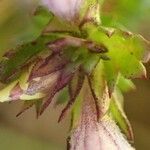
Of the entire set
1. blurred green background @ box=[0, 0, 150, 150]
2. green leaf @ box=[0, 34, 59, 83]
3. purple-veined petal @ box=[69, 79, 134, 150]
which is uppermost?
blurred green background @ box=[0, 0, 150, 150]

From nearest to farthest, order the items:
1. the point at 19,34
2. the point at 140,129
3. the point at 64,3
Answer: the point at 64,3 < the point at 19,34 < the point at 140,129

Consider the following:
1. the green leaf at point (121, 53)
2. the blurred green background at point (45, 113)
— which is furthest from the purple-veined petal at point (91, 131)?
the blurred green background at point (45, 113)

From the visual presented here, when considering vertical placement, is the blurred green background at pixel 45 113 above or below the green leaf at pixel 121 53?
above

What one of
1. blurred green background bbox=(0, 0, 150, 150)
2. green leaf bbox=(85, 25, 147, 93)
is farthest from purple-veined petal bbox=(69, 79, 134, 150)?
blurred green background bbox=(0, 0, 150, 150)

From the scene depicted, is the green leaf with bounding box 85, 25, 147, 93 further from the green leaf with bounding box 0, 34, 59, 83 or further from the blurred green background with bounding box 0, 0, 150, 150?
the blurred green background with bounding box 0, 0, 150, 150

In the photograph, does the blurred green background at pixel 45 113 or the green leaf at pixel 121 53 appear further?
the blurred green background at pixel 45 113

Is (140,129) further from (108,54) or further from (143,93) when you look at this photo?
(108,54)

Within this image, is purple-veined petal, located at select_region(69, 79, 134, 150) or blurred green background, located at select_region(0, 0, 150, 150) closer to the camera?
purple-veined petal, located at select_region(69, 79, 134, 150)

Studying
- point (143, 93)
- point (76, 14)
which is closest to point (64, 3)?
point (76, 14)

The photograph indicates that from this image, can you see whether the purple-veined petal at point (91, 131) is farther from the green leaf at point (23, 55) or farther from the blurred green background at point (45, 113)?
the blurred green background at point (45, 113)
